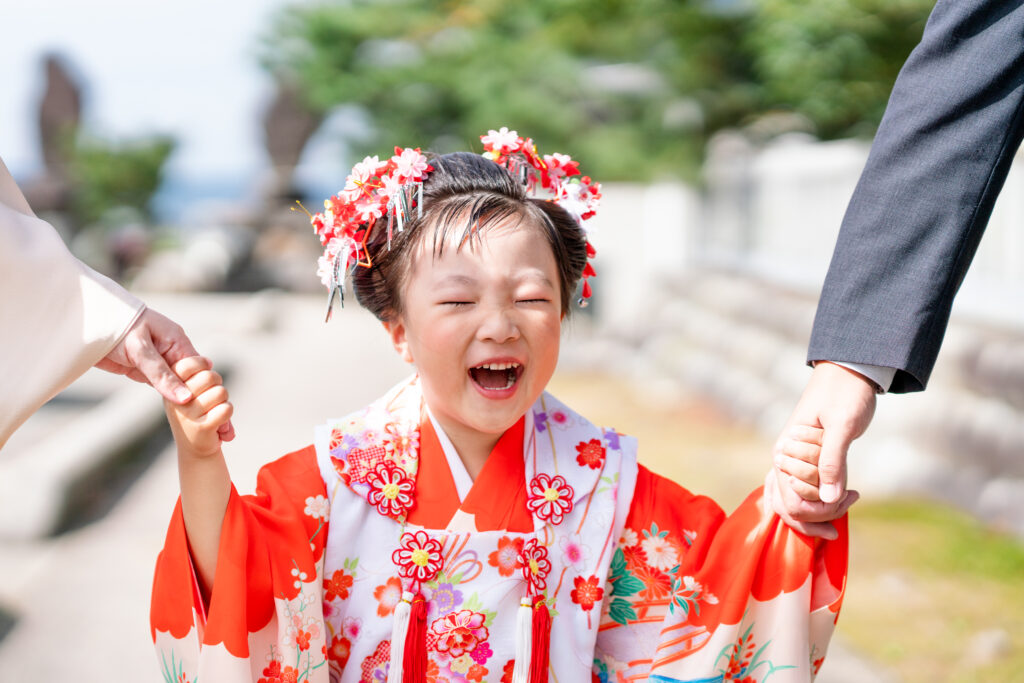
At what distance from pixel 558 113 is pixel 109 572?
23.6 ft

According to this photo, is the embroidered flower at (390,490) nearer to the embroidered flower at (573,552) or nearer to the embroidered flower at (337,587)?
the embroidered flower at (337,587)

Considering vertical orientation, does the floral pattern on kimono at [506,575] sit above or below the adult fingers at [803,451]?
below

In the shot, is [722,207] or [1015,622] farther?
[722,207]

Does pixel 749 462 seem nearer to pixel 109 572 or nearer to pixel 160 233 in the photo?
pixel 109 572

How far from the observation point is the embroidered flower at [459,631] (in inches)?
70.7

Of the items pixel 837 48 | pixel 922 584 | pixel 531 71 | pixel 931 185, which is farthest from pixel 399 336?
pixel 531 71

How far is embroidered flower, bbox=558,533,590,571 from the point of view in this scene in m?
1.88

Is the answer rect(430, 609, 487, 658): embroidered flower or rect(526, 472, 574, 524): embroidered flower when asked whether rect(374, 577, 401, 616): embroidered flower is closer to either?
rect(430, 609, 487, 658): embroidered flower

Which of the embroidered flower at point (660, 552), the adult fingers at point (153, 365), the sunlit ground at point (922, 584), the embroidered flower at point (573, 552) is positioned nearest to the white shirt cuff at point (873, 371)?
the embroidered flower at point (660, 552)

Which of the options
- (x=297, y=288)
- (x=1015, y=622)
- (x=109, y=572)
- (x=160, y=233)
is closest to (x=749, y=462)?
(x=1015, y=622)

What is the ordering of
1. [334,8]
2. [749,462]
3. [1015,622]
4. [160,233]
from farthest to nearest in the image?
[160,233] → [334,8] → [749,462] → [1015,622]

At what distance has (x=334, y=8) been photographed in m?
11.7

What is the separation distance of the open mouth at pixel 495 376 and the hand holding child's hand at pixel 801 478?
519mm

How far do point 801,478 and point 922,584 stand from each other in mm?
2682
